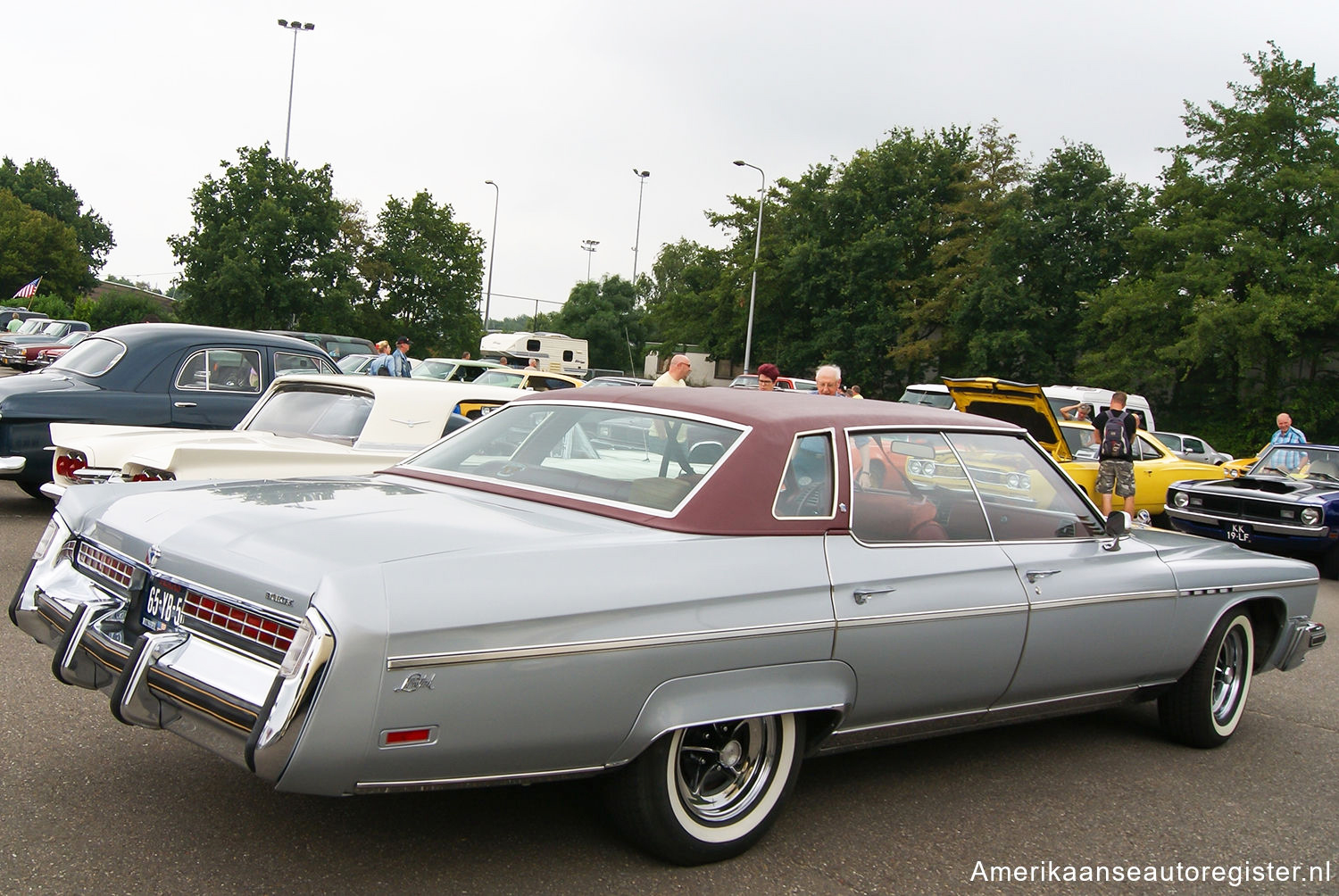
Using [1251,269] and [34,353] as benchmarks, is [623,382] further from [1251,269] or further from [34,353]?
[1251,269]

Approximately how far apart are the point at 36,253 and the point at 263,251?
30064 mm

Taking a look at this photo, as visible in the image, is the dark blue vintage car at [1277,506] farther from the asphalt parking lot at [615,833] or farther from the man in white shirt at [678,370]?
the asphalt parking lot at [615,833]

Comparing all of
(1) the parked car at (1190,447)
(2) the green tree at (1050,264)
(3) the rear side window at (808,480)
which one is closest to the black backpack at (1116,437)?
(3) the rear side window at (808,480)

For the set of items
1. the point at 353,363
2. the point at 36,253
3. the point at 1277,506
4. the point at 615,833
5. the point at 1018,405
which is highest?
the point at 36,253

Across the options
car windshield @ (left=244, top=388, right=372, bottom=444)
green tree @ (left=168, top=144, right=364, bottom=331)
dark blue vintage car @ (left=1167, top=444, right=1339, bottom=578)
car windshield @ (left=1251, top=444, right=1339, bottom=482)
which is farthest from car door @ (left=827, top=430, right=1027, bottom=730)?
green tree @ (left=168, top=144, right=364, bottom=331)

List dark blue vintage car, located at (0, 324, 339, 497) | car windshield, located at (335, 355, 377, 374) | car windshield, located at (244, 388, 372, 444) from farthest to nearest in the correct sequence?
car windshield, located at (335, 355, 377, 374)
dark blue vintage car, located at (0, 324, 339, 497)
car windshield, located at (244, 388, 372, 444)

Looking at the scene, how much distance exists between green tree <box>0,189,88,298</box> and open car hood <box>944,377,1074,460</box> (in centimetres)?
6439

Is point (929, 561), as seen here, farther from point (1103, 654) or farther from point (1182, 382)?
point (1182, 382)

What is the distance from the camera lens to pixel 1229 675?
16.6 ft

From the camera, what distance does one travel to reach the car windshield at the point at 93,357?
9039 millimetres

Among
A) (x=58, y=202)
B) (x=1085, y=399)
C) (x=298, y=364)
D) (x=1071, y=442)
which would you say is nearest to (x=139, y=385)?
(x=298, y=364)

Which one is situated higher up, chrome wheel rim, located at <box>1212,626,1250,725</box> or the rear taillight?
the rear taillight

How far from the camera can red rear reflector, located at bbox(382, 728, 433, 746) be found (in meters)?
2.58

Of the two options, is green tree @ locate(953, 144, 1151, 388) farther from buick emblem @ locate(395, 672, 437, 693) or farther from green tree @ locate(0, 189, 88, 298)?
green tree @ locate(0, 189, 88, 298)
